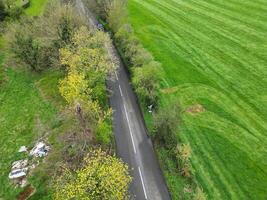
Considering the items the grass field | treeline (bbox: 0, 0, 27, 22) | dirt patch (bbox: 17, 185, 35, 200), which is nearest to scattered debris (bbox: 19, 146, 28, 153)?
dirt patch (bbox: 17, 185, 35, 200)

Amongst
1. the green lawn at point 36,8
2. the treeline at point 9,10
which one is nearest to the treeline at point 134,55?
the green lawn at point 36,8

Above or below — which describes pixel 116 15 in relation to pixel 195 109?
above

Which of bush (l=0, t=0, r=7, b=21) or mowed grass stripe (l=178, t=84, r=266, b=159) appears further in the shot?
bush (l=0, t=0, r=7, b=21)

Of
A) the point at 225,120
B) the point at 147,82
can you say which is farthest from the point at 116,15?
the point at 225,120

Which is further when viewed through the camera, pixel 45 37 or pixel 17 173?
pixel 45 37

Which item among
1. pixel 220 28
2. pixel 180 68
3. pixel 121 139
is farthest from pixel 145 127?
pixel 220 28

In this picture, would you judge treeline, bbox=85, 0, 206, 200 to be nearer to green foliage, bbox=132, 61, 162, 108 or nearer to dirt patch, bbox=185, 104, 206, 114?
green foliage, bbox=132, 61, 162, 108

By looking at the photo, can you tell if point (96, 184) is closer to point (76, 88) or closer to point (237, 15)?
point (76, 88)
